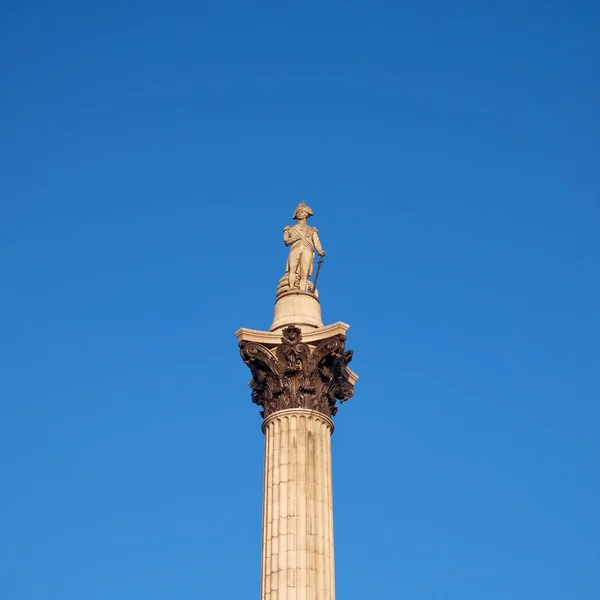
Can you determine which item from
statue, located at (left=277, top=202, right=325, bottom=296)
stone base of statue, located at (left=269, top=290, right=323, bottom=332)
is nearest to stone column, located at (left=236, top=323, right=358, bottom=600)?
stone base of statue, located at (left=269, top=290, right=323, bottom=332)

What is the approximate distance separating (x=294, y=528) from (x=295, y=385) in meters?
4.55

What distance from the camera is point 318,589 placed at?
103 ft

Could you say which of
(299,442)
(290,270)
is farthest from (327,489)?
(290,270)

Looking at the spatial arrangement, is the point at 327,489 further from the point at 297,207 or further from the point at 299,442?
the point at 297,207

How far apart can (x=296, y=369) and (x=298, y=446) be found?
7.86 feet

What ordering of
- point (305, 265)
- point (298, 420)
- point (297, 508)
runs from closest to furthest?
point (297, 508), point (298, 420), point (305, 265)

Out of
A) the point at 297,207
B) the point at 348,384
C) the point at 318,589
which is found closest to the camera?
the point at 318,589

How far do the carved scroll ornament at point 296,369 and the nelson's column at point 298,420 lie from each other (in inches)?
1.2

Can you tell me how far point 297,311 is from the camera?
36.3m

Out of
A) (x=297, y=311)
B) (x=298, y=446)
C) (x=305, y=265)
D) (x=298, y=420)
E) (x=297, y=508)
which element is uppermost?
(x=305, y=265)

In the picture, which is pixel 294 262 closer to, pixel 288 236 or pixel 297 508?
pixel 288 236

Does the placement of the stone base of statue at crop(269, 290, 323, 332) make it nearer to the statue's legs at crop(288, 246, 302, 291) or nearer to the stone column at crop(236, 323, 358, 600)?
the statue's legs at crop(288, 246, 302, 291)

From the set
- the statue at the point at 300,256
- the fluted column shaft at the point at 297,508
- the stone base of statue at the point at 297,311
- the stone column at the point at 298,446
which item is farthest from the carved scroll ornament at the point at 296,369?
the statue at the point at 300,256

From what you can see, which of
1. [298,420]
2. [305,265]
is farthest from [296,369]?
[305,265]
